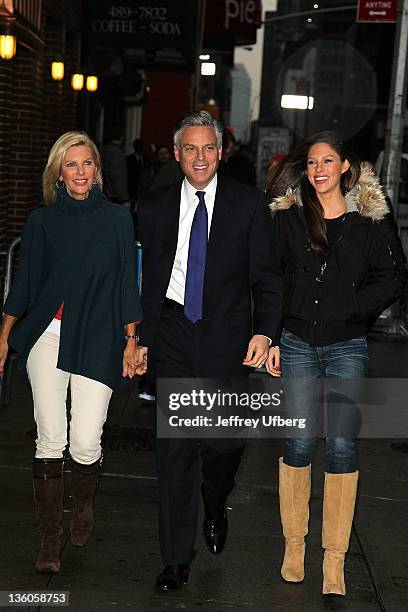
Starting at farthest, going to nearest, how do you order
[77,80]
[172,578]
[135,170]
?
[135,170] < [77,80] < [172,578]

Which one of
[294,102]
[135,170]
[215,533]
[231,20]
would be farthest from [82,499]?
[231,20]

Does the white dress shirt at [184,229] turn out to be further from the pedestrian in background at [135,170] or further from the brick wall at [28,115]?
the pedestrian in background at [135,170]

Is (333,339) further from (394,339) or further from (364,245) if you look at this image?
(394,339)

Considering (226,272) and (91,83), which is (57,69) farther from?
(226,272)

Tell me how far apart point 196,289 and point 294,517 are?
1141mm

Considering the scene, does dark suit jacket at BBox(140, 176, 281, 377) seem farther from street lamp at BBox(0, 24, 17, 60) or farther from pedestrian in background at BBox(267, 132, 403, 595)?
street lamp at BBox(0, 24, 17, 60)

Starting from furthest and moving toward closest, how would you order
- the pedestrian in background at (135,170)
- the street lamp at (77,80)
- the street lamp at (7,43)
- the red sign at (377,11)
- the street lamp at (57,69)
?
the pedestrian in background at (135,170) → the street lamp at (77,80) → the red sign at (377,11) → the street lamp at (57,69) → the street lamp at (7,43)

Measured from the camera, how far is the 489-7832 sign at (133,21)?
1798 cm

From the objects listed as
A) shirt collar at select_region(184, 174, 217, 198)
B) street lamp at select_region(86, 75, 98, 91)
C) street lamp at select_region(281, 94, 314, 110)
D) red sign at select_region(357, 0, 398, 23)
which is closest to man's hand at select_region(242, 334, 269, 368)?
shirt collar at select_region(184, 174, 217, 198)

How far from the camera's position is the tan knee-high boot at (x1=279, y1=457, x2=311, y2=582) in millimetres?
5621

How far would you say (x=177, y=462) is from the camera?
5.58 metres

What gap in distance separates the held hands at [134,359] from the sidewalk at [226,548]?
91 centimetres
